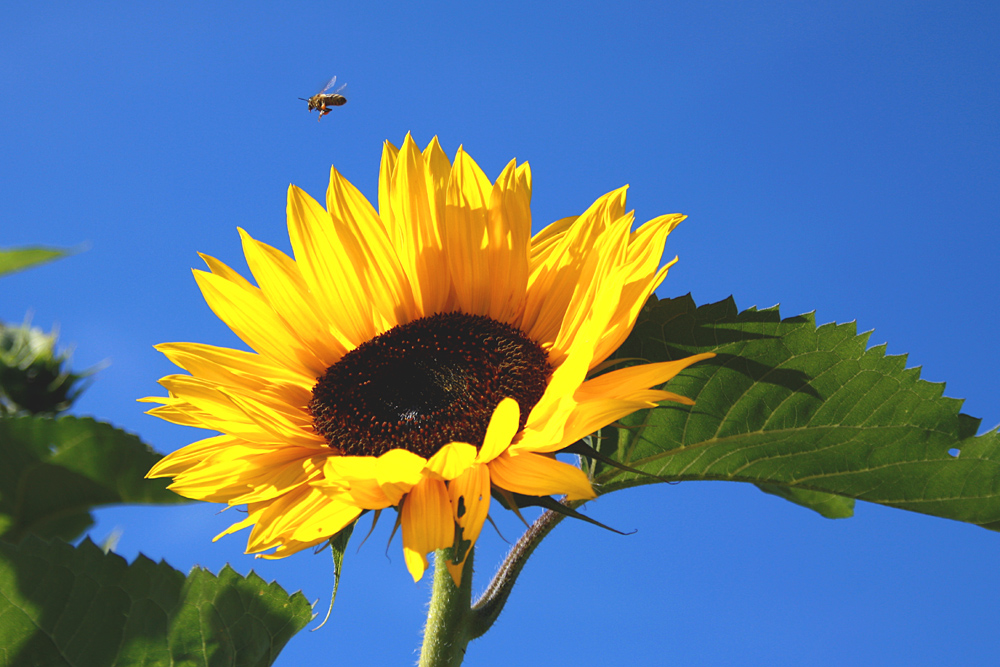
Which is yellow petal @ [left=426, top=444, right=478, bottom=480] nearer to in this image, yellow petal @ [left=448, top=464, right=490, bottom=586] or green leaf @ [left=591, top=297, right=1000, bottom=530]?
yellow petal @ [left=448, top=464, right=490, bottom=586]

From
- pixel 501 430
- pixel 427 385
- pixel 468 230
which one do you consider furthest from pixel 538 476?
pixel 468 230

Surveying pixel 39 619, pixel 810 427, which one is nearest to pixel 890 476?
pixel 810 427

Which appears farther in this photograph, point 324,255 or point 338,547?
point 324,255

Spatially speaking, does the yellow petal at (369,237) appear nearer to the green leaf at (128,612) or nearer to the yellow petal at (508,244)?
the yellow petal at (508,244)

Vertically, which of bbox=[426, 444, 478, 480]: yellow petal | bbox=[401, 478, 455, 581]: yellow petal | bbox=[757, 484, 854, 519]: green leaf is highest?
bbox=[757, 484, 854, 519]: green leaf

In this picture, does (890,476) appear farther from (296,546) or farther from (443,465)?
(296,546)

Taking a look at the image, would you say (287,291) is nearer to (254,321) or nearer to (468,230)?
(254,321)

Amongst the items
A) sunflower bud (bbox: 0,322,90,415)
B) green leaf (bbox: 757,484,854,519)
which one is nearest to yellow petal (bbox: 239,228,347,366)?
green leaf (bbox: 757,484,854,519)
